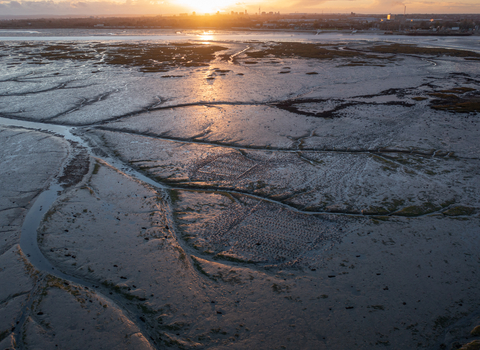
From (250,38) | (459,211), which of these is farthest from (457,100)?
(250,38)

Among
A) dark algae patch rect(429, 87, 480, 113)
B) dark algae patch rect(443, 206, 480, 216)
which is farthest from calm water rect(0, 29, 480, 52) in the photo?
dark algae patch rect(443, 206, 480, 216)

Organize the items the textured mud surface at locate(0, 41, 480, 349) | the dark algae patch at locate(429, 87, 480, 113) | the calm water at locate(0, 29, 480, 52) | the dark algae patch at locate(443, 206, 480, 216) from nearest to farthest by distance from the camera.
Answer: the textured mud surface at locate(0, 41, 480, 349) < the dark algae patch at locate(443, 206, 480, 216) < the dark algae patch at locate(429, 87, 480, 113) < the calm water at locate(0, 29, 480, 52)

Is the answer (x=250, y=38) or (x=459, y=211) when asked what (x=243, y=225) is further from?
(x=250, y=38)

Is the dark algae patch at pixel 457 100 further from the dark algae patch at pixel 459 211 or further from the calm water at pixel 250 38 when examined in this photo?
the calm water at pixel 250 38

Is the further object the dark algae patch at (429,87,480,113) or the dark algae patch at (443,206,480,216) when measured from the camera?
the dark algae patch at (429,87,480,113)

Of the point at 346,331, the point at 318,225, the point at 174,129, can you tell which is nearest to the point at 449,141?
the point at 318,225

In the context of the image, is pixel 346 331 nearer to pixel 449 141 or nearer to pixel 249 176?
pixel 249 176

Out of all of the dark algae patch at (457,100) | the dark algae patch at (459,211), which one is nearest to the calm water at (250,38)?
the dark algae patch at (457,100)

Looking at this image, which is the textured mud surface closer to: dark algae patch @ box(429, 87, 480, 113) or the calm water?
dark algae patch @ box(429, 87, 480, 113)

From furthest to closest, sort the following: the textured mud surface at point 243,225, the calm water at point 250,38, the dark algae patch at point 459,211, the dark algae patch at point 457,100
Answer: the calm water at point 250,38, the dark algae patch at point 457,100, the dark algae patch at point 459,211, the textured mud surface at point 243,225
